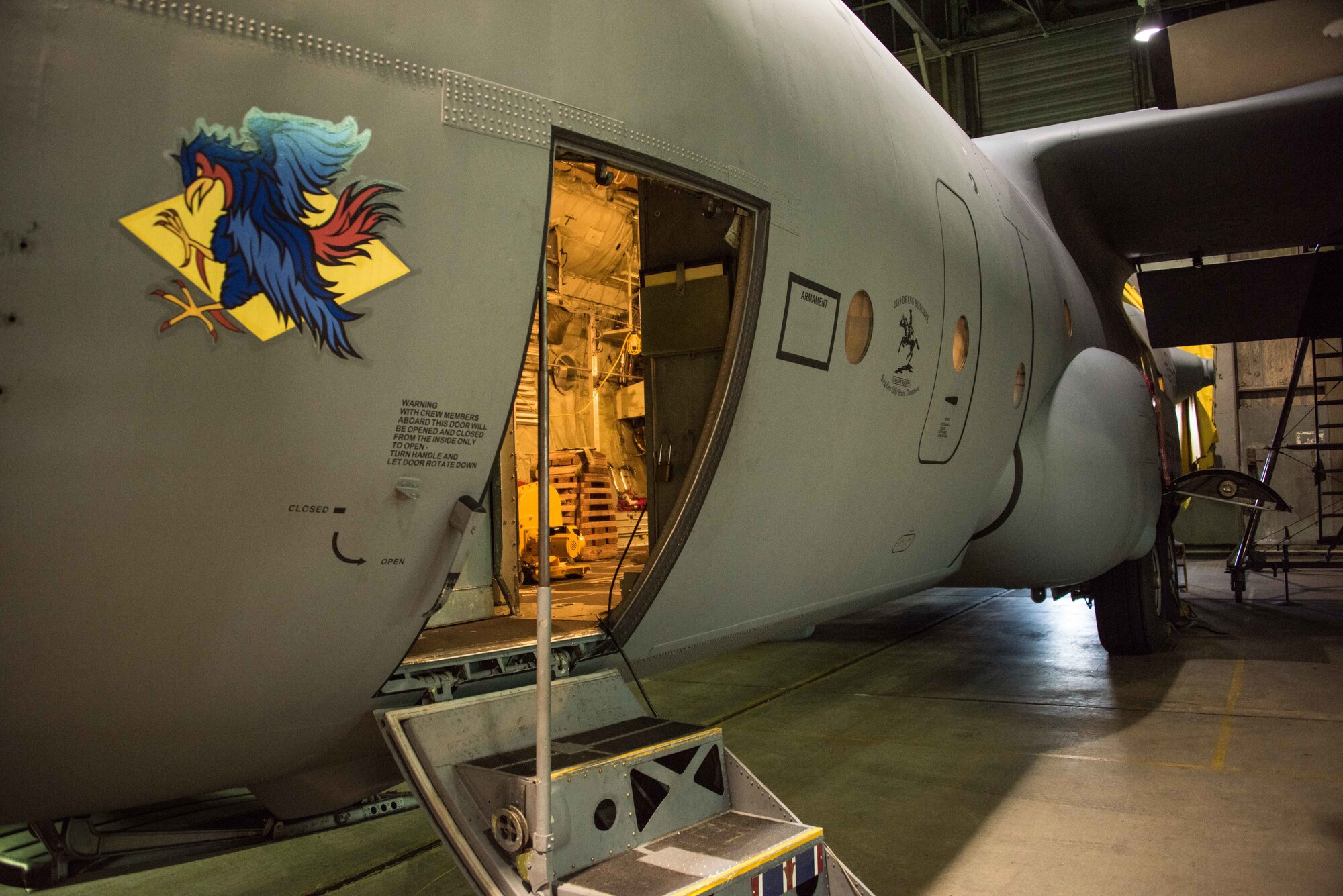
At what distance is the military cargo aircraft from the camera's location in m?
1.79

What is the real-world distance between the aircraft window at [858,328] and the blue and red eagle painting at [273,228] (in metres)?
2.07

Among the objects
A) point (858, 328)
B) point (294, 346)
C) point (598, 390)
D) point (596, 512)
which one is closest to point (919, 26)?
point (598, 390)

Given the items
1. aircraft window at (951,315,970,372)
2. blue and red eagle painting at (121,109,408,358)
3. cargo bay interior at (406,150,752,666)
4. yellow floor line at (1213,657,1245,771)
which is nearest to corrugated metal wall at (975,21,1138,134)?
cargo bay interior at (406,150,752,666)

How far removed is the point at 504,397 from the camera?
7.95ft

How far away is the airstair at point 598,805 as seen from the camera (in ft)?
7.15

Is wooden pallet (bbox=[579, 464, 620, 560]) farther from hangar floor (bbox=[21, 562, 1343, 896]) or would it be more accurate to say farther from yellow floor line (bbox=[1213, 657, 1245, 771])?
yellow floor line (bbox=[1213, 657, 1245, 771])

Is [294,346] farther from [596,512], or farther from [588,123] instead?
[596,512]

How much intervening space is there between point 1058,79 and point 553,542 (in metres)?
16.9

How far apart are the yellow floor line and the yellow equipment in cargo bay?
4.24 metres

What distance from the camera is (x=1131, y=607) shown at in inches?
334

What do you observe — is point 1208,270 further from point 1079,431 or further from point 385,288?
point 385,288

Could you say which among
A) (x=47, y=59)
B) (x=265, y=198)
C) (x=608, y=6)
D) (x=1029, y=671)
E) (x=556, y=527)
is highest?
(x=608, y=6)

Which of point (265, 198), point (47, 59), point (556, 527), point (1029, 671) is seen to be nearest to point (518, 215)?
point (265, 198)

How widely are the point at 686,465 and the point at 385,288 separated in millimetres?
1771
